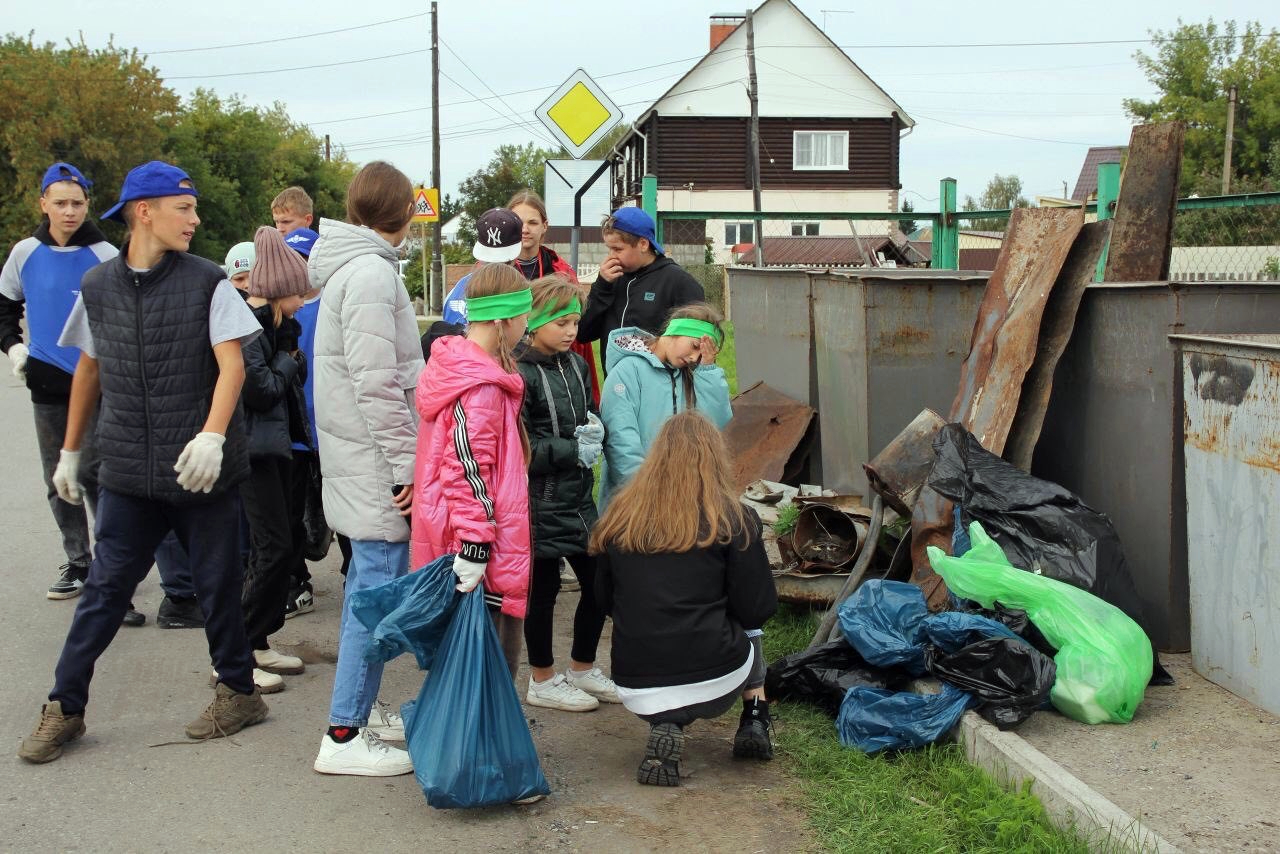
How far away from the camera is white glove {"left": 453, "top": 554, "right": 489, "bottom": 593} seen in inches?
147

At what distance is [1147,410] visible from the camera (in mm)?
4730

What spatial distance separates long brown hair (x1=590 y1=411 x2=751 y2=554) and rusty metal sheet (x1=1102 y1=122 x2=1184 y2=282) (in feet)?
8.42

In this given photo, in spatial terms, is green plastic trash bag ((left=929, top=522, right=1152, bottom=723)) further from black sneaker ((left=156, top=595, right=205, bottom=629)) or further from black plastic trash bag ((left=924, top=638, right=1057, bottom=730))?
black sneaker ((left=156, top=595, right=205, bottom=629))

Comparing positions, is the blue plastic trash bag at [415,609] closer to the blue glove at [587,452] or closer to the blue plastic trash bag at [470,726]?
the blue plastic trash bag at [470,726]

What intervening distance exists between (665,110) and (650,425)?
143 ft

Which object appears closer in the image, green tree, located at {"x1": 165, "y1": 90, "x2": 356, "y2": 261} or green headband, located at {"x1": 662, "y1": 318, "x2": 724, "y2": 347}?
green headband, located at {"x1": 662, "y1": 318, "x2": 724, "y2": 347}

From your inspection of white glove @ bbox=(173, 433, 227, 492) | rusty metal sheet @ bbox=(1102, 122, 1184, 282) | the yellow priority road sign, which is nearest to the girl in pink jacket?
white glove @ bbox=(173, 433, 227, 492)

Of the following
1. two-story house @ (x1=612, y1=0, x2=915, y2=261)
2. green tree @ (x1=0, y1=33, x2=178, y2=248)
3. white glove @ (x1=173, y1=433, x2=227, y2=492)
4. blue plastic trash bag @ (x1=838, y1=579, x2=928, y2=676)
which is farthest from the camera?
two-story house @ (x1=612, y1=0, x2=915, y2=261)

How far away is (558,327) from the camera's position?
4.44m

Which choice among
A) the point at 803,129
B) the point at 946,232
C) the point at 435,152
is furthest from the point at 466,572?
the point at 803,129

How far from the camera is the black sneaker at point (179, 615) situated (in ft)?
19.2

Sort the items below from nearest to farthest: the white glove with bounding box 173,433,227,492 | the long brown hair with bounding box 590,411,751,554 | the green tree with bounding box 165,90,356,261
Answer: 1. the long brown hair with bounding box 590,411,751,554
2. the white glove with bounding box 173,433,227,492
3. the green tree with bounding box 165,90,356,261

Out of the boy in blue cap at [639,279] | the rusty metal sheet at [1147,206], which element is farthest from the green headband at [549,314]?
the rusty metal sheet at [1147,206]

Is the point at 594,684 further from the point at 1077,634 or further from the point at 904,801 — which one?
the point at 1077,634
